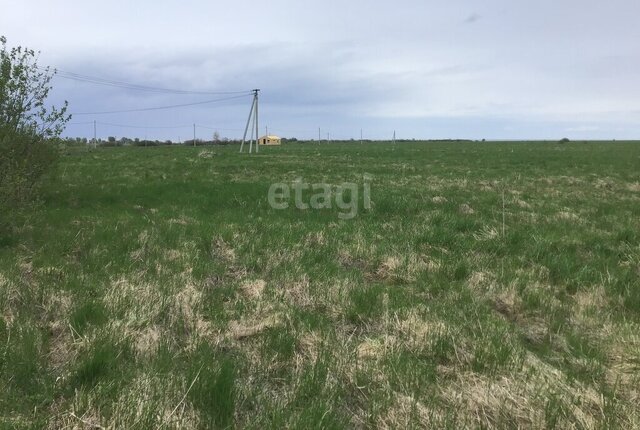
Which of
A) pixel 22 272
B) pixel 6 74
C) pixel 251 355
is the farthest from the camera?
pixel 6 74

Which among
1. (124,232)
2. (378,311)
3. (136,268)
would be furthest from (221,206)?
(378,311)

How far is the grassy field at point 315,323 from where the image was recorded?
2.97 m

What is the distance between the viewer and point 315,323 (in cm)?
439

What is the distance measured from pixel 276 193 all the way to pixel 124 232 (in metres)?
5.83

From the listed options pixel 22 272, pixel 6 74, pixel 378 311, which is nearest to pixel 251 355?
pixel 378 311

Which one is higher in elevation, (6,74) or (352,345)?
(6,74)

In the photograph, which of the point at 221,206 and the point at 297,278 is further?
the point at 221,206

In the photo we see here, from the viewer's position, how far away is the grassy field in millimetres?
2969

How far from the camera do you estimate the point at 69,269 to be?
5719 mm

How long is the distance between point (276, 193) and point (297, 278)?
7.73 meters

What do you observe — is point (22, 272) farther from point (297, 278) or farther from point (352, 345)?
point (352, 345)

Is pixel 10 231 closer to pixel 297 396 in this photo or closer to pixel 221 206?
pixel 221 206

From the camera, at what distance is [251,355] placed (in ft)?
12.3

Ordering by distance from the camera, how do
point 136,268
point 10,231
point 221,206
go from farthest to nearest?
point 221,206 → point 10,231 → point 136,268
